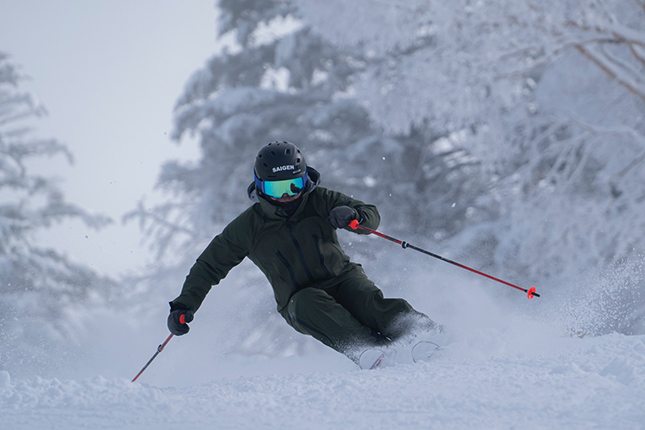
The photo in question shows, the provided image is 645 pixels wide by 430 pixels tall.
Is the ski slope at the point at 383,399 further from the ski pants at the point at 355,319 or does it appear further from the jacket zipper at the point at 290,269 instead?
the jacket zipper at the point at 290,269

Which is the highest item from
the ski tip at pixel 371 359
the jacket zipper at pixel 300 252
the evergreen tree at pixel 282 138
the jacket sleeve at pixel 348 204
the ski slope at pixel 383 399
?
the evergreen tree at pixel 282 138

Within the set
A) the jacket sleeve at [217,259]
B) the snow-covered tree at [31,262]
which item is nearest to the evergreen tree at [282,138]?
the snow-covered tree at [31,262]

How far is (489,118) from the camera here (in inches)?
316

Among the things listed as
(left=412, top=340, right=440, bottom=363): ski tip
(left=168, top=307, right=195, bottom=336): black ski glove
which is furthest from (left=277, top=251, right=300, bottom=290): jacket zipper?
(left=412, top=340, right=440, bottom=363): ski tip

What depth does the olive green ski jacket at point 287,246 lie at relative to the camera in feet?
10.6

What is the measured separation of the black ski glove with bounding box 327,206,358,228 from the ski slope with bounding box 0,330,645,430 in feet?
2.50

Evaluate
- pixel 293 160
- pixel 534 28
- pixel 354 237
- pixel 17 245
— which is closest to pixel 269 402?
pixel 293 160

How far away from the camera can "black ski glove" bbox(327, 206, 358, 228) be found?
9.89ft

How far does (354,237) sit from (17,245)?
5653 millimetres

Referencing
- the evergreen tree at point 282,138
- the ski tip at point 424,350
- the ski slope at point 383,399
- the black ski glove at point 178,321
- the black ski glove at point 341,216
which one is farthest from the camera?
the evergreen tree at point 282,138

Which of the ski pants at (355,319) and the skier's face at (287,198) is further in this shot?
the skier's face at (287,198)

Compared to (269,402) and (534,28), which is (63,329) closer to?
(534,28)

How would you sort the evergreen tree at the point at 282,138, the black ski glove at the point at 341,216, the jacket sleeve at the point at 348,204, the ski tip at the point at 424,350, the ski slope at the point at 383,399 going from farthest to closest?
the evergreen tree at the point at 282,138 → the jacket sleeve at the point at 348,204 → the black ski glove at the point at 341,216 → the ski tip at the point at 424,350 → the ski slope at the point at 383,399

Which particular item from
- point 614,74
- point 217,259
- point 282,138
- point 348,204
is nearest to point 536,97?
point 614,74
